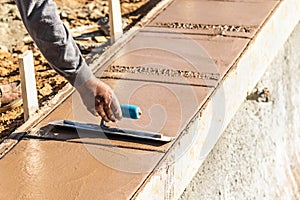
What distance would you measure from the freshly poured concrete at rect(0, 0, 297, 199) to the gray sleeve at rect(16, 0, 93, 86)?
56 centimetres

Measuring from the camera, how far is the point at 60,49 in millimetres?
2576

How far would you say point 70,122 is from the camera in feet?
11.2

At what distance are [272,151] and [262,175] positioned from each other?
304 mm

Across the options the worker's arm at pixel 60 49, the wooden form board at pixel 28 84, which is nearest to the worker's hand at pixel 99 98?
the worker's arm at pixel 60 49

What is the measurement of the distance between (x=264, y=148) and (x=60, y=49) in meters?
2.66

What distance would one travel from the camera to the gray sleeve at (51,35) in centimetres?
245

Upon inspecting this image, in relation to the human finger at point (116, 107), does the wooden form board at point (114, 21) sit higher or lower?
higher

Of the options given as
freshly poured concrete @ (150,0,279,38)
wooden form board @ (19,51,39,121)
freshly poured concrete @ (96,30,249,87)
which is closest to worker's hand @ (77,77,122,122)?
wooden form board @ (19,51,39,121)

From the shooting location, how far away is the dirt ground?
4195 mm

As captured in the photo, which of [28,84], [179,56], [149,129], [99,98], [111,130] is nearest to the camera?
[99,98]

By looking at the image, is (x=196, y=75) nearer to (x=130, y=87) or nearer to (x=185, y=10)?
(x=130, y=87)

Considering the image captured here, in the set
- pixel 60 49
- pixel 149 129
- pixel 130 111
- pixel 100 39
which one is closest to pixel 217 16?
pixel 100 39

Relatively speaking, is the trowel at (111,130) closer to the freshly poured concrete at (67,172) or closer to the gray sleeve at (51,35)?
the freshly poured concrete at (67,172)

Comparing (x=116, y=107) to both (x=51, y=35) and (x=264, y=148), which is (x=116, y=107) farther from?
(x=264, y=148)
